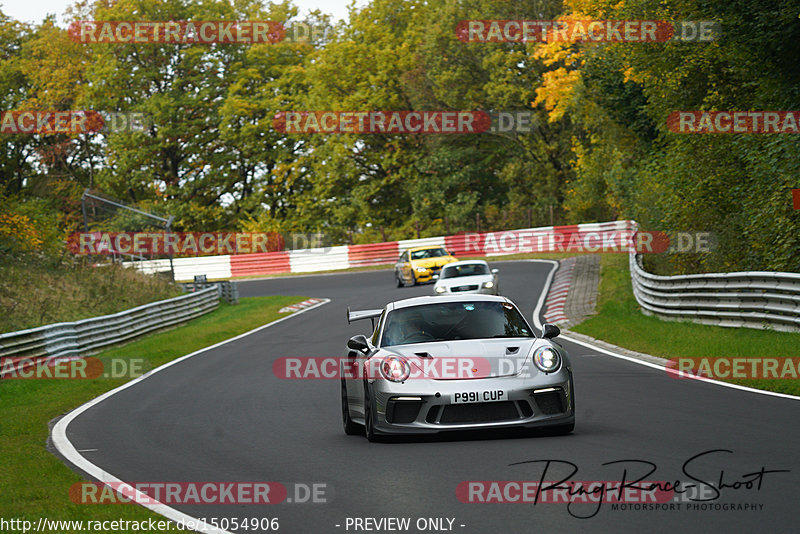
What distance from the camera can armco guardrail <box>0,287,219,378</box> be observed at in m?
20.9

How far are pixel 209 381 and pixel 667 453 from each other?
1101cm

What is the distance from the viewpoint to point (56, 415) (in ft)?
49.4

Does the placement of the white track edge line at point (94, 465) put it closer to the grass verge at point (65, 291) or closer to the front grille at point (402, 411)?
the front grille at point (402, 411)

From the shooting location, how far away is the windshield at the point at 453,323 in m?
10.3

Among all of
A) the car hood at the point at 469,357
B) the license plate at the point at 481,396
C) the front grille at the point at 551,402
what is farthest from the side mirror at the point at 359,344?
the front grille at the point at 551,402

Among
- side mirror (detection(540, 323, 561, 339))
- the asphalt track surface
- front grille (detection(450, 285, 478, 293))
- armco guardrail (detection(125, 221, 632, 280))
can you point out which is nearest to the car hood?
side mirror (detection(540, 323, 561, 339))

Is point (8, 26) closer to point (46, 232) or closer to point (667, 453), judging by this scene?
point (46, 232)

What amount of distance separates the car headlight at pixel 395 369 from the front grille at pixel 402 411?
214mm

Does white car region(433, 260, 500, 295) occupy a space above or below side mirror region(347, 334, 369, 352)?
below

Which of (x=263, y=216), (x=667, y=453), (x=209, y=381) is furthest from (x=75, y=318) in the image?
(x=263, y=216)

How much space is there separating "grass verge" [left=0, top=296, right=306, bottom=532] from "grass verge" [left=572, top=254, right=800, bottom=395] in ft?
26.7

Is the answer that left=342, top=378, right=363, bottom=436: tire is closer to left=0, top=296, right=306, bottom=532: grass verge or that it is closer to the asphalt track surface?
the asphalt track surface

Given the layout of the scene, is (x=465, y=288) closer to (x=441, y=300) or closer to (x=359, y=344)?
(x=441, y=300)

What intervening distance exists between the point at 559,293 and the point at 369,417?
2218cm
